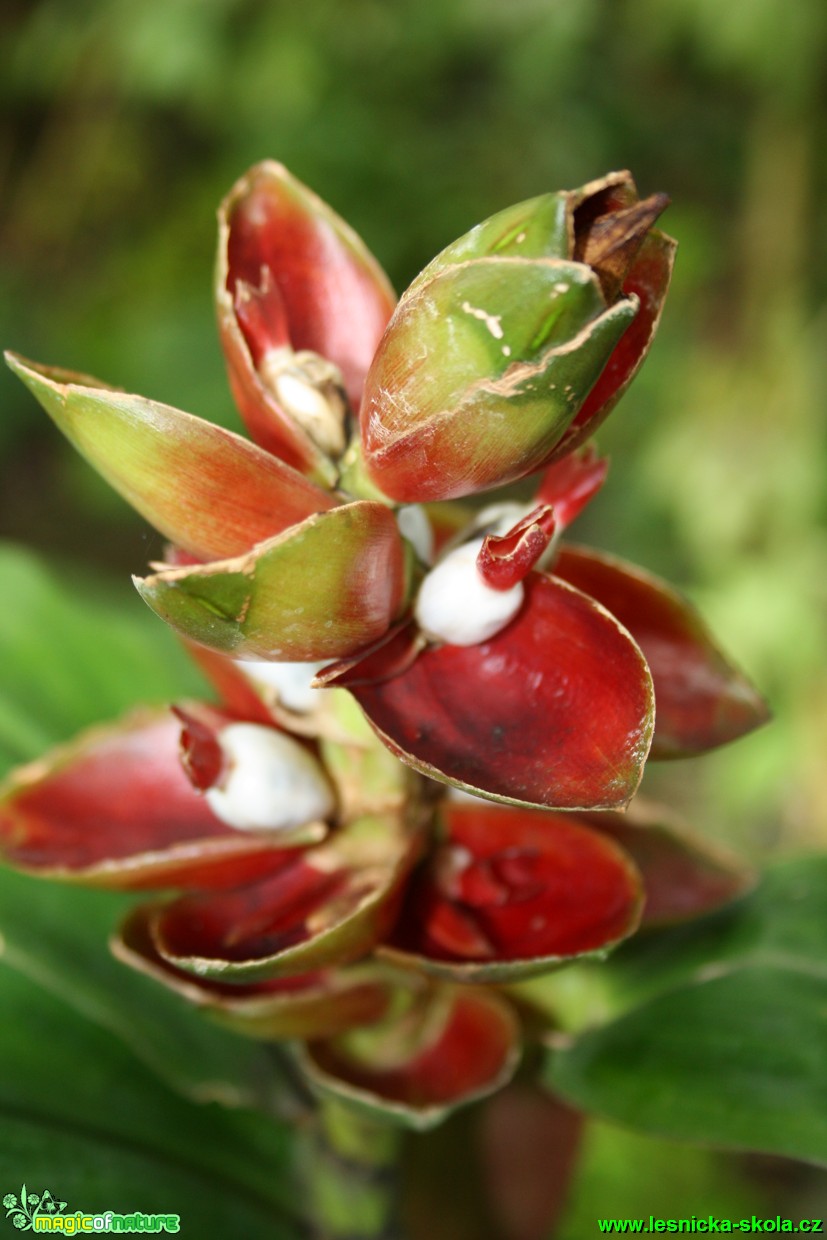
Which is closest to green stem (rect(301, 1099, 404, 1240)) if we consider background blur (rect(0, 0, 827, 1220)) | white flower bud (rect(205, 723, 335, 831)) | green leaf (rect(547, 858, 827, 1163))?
green leaf (rect(547, 858, 827, 1163))

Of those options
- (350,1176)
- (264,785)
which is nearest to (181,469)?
(264,785)

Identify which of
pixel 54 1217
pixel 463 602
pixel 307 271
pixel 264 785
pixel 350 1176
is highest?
pixel 307 271

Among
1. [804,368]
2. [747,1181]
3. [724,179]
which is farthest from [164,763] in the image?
[724,179]

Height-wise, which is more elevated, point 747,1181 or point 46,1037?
point 46,1037

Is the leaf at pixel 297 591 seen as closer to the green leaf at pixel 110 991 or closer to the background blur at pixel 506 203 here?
the green leaf at pixel 110 991

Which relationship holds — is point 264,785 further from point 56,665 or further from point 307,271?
point 56,665

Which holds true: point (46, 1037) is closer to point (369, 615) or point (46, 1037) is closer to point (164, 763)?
point (164, 763)
